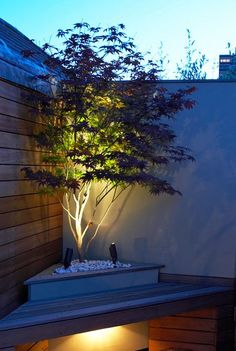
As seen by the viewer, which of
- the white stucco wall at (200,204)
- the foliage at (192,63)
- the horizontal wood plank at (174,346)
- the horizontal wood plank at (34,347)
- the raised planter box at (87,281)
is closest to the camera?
the horizontal wood plank at (34,347)

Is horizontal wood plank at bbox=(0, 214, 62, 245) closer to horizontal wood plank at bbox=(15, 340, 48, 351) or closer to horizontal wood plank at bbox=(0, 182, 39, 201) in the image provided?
horizontal wood plank at bbox=(0, 182, 39, 201)

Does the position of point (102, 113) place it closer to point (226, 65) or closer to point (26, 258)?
point (26, 258)

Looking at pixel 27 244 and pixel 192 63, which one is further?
pixel 192 63

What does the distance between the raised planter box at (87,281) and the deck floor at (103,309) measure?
3.7 inches

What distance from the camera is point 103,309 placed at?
12.7 feet

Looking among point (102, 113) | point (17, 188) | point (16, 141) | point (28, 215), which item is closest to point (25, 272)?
point (28, 215)

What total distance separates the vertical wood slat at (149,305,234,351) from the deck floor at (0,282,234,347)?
7.1 inches

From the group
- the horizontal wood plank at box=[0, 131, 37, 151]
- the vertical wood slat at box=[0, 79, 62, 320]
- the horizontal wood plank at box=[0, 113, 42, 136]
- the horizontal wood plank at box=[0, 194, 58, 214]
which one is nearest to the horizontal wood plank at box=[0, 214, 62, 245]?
the vertical wood slat at box=[0, 79, 62, 320]

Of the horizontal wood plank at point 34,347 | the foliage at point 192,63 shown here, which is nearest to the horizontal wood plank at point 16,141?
the horizontal wood plank at point 34,347

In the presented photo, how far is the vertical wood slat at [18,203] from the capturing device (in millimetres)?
3615

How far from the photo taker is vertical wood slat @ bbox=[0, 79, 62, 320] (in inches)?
142

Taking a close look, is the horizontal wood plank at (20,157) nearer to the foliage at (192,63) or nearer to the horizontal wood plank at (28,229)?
the horizontal wood plank at (28,229)

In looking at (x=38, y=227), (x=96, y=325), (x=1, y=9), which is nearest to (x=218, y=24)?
(x=1, y=9)

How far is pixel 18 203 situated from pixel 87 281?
1.10 m
